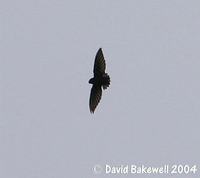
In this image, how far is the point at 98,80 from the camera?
2347 cm

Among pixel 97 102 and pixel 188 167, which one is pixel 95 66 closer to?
pixel 97 102

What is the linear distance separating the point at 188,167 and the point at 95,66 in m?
2.84

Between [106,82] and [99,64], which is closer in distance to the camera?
[106,82]

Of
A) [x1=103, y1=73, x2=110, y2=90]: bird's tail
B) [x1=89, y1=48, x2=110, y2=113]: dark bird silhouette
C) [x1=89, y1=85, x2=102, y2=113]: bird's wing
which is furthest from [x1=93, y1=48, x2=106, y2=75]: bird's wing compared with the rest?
[x1=89, y1=85, x2=102, y2=113]: bird's wing

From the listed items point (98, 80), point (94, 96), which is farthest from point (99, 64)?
point (94, 96)

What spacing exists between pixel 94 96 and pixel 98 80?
1.40 ft

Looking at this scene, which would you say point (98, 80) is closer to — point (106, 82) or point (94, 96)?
point (106, 82)

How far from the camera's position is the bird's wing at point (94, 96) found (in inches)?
931

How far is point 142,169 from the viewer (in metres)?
23.8

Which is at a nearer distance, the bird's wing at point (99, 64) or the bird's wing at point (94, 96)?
the bird's wing at point (99, 64)

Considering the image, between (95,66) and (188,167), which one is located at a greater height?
(95,66)

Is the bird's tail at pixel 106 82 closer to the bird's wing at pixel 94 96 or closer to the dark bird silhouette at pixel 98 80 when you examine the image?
the dark bird silhouette at pixel 98 80

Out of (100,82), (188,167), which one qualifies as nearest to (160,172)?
(188,167)

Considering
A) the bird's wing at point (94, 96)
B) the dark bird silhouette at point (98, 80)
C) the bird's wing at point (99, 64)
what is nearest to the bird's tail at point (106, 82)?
the dark bird silhouette at point (98, 80)
